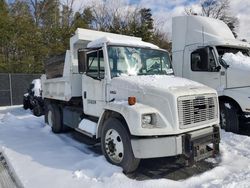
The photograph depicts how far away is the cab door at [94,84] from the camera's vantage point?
612 centimetres

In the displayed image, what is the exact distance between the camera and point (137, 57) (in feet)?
20.1

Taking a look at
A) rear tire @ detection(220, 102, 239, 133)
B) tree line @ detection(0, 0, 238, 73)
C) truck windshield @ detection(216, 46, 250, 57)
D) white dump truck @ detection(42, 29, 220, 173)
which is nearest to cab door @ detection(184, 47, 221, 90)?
truck windshield @ detection(216, 46, 250, 57)

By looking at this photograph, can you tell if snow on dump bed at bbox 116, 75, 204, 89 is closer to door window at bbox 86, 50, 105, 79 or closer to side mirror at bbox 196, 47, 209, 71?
door window at bbox 86, 50, 105, 79

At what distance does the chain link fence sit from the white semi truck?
13.2 metres

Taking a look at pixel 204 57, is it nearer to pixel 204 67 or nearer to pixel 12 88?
pixel 204 67

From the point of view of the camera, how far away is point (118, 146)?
17.4 ft

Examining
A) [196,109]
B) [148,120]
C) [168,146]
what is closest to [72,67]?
[148,120]

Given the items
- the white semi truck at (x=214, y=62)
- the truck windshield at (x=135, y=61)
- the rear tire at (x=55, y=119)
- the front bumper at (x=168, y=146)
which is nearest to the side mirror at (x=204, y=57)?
the white semi truck at (x=214, y=62)

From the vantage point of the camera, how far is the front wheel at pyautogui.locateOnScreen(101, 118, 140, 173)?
4.99 m

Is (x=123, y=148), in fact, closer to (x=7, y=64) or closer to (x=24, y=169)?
(x=24, y=169)

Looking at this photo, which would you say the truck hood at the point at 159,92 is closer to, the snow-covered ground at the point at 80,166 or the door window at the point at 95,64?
the door window at the point at 95,64

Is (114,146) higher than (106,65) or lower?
lower

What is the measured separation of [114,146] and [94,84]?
65.2 inches

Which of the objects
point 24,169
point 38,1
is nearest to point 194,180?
point 24,169
